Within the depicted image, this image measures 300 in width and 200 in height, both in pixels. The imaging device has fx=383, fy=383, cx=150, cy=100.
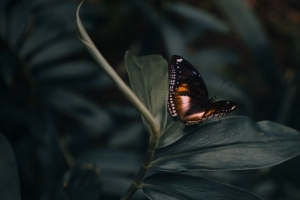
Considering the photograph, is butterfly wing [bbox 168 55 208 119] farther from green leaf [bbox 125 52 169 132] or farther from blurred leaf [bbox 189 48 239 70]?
blurred leaf [bbox 189 48 239 70]

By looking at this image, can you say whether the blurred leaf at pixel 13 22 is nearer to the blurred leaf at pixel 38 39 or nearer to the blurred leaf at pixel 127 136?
the blurred leaf at pixel 38 39

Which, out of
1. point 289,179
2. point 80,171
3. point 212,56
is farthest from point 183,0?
point 80,171

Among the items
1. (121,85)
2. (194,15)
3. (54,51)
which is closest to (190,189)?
(121,85)

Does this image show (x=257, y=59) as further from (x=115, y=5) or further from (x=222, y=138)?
(x=115, y=5)

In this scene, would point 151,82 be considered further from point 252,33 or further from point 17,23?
point 252,33

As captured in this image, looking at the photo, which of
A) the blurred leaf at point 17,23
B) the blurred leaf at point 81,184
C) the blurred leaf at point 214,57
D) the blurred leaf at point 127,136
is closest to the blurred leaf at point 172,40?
the blurred leaf at point 214,57

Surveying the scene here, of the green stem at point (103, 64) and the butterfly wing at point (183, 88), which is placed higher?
the green stem at point (103, 64)

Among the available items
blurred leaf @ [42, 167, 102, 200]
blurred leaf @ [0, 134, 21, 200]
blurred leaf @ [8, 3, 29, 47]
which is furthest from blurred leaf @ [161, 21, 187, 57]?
blurred leaf @ [0, 134, 21, 200]

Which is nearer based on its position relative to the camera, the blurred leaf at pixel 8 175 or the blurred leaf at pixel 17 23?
the blurred leaf at pixel 8 175
